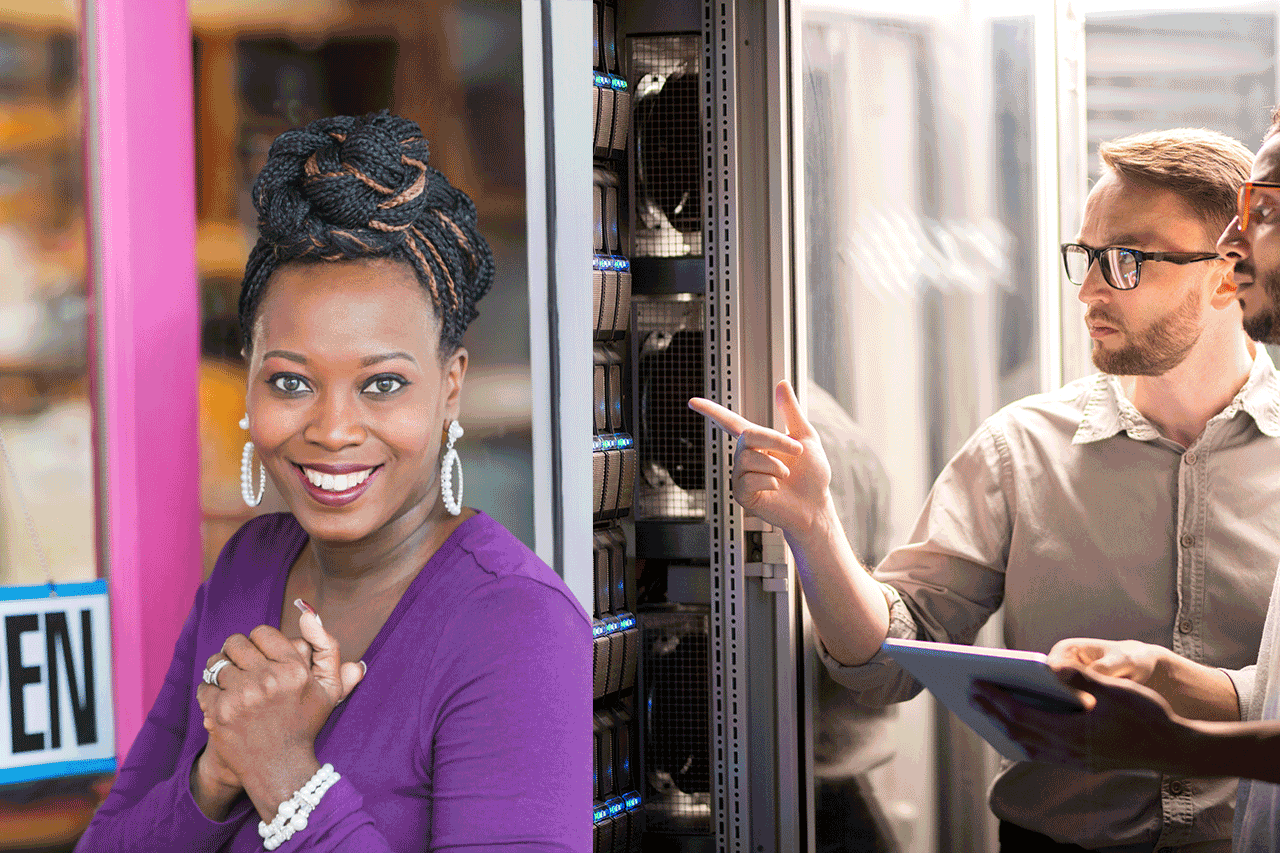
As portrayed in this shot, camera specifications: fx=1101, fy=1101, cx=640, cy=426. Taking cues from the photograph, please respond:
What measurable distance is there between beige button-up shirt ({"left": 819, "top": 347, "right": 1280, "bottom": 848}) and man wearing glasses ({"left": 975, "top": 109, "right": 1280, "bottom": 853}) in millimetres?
241

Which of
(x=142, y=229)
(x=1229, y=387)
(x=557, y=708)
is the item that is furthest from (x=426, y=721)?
(x=1229, y=387)

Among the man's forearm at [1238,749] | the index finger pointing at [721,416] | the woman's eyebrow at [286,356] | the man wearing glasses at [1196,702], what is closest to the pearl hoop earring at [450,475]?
the woman's eyebrow at [286,356]

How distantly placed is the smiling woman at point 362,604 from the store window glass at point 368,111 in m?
0.04

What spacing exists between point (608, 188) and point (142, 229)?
1.17 meters

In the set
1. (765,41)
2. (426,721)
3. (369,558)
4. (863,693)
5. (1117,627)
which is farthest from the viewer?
(765,41)

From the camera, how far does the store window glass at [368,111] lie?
1.51 m

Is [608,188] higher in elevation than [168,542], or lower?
higher

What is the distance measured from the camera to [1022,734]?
1.51m

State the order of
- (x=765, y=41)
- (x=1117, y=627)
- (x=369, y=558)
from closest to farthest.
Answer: (x=369, y=558) → (x=1117, y=627) → (x=765, y=41)

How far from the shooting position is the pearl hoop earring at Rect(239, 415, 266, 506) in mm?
1489

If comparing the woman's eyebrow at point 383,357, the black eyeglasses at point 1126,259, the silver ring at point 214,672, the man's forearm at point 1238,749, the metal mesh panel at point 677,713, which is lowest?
the metal mesh panel at point 677,713

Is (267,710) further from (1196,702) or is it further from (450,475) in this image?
(1196,702)

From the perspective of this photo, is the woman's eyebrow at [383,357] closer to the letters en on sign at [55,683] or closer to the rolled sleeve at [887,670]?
the letters en on sign at [55,683]

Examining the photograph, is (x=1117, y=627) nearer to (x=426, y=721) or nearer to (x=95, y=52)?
(x=426, y=721)
